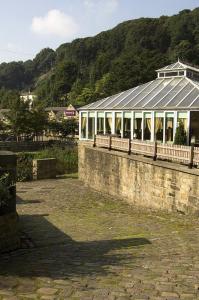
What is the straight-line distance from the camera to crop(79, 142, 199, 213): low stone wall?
13711 millimetres

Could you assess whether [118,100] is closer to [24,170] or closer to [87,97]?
[24,170]

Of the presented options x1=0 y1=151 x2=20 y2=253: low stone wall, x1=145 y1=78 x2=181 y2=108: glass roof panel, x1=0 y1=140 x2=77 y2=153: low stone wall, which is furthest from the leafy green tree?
x1=0 y1=151 x2=20 y2=253: low stone wall

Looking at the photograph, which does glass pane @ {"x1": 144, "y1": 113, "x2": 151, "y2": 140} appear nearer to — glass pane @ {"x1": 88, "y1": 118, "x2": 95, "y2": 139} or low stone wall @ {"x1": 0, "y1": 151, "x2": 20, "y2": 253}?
glass pane @ {"x1": 88, "y1": 118, "x2": 95, "y2": 139}

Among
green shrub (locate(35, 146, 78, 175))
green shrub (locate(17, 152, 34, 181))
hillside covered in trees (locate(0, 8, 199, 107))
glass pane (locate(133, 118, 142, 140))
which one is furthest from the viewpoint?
hillside covered in trees (locate(0, 8, 199, 107))

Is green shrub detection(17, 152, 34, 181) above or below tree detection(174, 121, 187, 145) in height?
below

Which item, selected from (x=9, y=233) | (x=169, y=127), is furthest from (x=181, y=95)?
(x=9, y=233)

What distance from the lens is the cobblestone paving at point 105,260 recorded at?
6309 mm

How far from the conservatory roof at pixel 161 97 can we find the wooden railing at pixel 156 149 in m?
3.09

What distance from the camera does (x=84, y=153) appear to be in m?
24.8

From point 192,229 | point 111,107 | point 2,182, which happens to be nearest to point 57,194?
point 111,107

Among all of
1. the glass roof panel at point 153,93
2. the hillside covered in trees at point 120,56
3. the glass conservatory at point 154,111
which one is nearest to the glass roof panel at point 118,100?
the glass conservatory at point 154,111

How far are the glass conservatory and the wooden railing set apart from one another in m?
2.52

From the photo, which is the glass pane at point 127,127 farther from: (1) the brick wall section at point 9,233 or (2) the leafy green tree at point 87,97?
(2) the leafy green tree at point 87,97

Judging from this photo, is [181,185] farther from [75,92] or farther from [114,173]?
[75,92]
